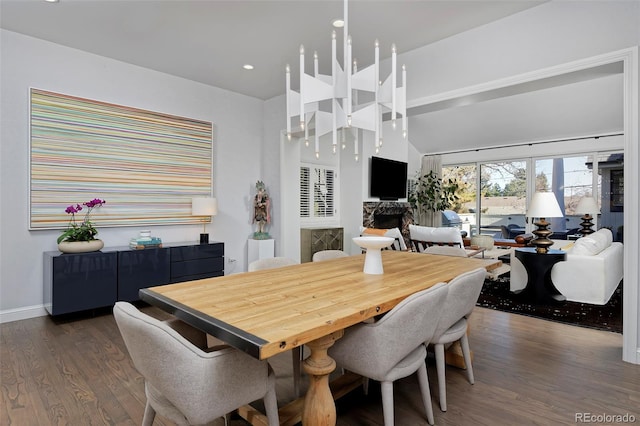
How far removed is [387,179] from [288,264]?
15.4 feet

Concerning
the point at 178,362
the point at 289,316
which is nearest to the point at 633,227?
the point at 289,316

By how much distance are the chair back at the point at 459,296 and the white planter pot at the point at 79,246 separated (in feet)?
10.9

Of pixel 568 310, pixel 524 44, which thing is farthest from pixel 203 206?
pixel 568 310

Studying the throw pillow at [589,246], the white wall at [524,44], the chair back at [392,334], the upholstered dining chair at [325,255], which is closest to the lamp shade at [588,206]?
the throw pillow at [589,246]

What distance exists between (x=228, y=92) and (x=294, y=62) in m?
1.42

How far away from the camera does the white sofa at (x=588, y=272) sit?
146 inches

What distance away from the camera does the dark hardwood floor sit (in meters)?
1.85

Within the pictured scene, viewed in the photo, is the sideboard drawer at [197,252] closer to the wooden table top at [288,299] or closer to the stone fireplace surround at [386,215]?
the wooden table top at [288,299]

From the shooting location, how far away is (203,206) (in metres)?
4.32

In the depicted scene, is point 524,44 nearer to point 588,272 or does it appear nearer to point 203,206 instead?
point 588,272

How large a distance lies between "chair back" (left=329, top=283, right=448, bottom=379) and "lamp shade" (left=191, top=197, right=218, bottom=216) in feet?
10.5

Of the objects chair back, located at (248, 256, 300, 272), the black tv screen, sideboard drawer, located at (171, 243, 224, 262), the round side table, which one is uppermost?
the black tv screen

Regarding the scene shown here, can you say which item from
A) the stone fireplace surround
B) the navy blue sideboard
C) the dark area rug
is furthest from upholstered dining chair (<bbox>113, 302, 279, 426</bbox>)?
the stone fireplace surround

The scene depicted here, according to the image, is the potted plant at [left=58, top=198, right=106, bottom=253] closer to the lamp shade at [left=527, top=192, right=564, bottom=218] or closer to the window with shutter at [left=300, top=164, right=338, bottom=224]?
the window with shutter at [left=300, top=164, right=338, bottom=224]
